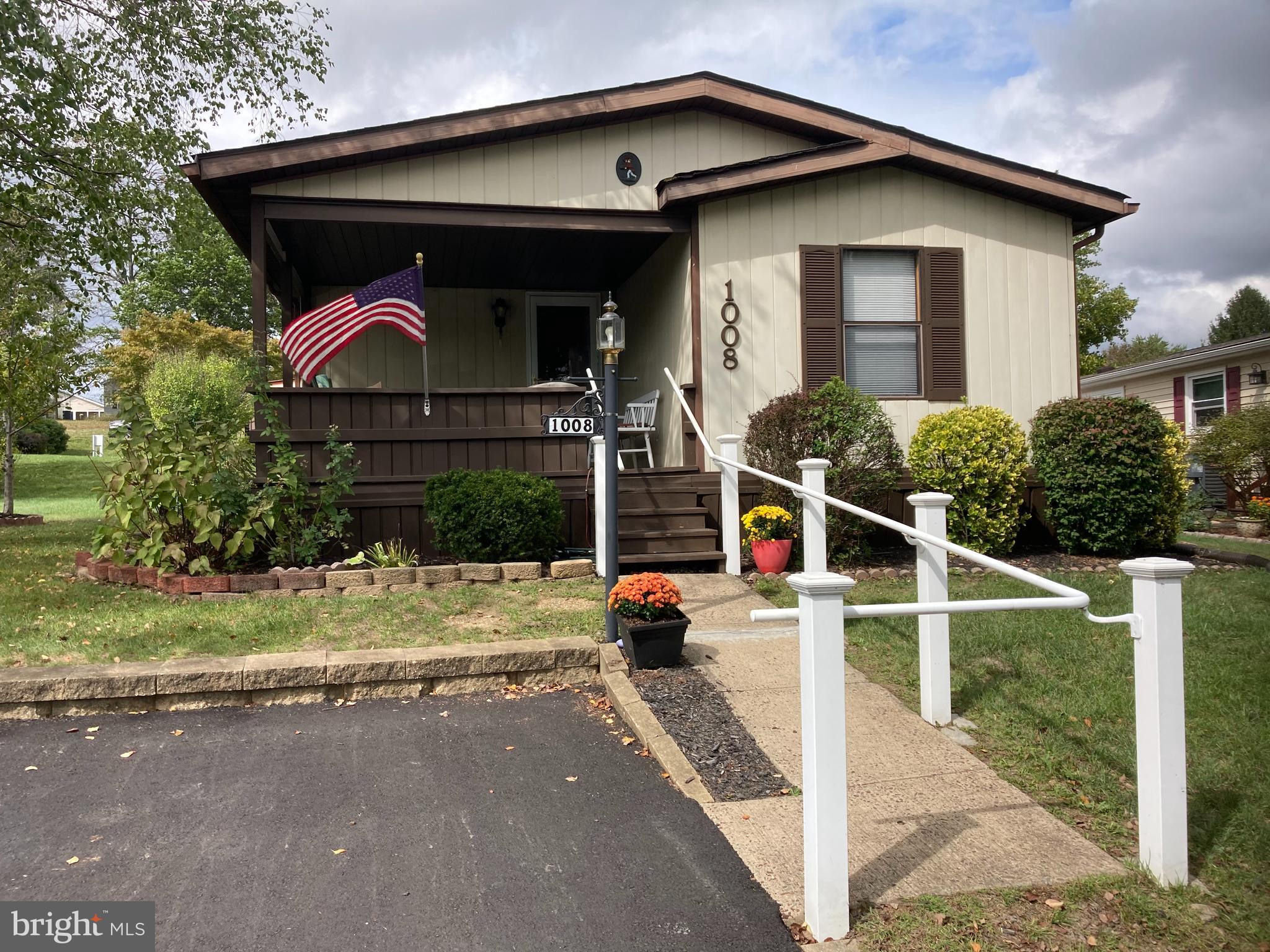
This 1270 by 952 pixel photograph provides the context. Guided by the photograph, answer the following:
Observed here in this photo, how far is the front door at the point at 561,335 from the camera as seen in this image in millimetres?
11602

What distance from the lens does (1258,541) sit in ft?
35.7

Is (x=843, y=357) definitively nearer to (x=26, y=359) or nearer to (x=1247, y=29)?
(x=1247, y=29)

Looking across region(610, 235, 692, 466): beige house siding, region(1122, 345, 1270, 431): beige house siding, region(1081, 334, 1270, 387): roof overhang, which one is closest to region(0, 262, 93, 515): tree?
region(610, 235, 692, 466): beige house siding

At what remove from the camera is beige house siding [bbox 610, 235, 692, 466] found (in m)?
9.06

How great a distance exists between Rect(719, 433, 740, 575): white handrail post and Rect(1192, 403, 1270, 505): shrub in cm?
922

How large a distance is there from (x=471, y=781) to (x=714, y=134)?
24.6ft

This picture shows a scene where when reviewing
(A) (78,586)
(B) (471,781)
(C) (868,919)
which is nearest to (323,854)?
(B) (471,781)

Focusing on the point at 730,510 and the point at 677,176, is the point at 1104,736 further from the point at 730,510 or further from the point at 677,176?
the point at 677,176

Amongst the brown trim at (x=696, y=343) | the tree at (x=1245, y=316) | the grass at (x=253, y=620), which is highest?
the tree at (x=1245, y=316)

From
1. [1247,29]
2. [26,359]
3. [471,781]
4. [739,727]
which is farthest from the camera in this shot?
[26,359]

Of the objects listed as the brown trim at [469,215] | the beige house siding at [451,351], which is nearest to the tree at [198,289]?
the beige house siding at [451,351]

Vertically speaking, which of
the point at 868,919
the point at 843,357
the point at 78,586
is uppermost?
the point at 843,357

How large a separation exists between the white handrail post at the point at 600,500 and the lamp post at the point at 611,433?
166cm

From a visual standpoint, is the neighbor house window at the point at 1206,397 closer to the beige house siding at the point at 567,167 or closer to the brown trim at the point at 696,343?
the beige house siding at the point at 567,167
